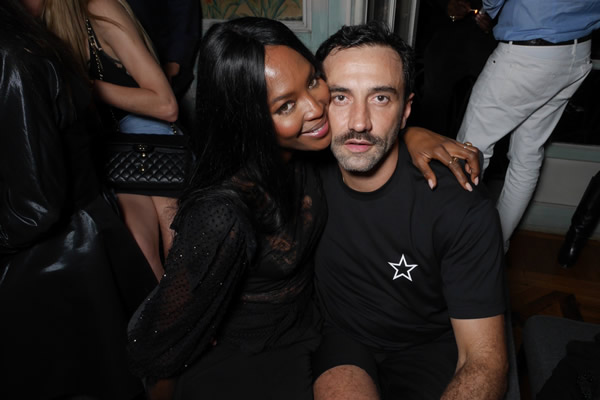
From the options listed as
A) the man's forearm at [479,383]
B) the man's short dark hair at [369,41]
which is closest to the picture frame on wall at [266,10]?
the man's short dark hair at [369,41]

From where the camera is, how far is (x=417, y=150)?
1319 millimetres

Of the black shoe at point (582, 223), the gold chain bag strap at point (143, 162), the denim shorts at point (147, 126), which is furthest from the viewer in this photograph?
the black shoe at point (582, 223)

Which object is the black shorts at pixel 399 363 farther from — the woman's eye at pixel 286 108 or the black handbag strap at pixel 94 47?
the black handbag strap at pixel 94 47

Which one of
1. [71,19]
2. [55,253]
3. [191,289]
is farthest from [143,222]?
[71,19]

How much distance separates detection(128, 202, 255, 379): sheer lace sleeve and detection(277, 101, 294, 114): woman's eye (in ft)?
1.04

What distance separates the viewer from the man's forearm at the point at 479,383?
1.05 meters

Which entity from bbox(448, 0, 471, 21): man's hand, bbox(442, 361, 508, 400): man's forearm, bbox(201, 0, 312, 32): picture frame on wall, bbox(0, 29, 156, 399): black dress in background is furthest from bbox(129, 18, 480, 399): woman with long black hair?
bbox(448, 0, 471, 21): man's hand

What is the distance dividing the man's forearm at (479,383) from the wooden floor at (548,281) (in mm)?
1293

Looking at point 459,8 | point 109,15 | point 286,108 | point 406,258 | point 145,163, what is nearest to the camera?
point 286,108

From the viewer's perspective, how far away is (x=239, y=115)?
111cm

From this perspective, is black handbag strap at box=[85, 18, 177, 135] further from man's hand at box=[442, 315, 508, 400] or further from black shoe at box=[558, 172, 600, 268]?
black shoe at box=[558, 172, 600, 268]

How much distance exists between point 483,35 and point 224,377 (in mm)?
2990

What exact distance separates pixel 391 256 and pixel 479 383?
1.35 feet

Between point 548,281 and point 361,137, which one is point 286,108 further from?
point 548,281
